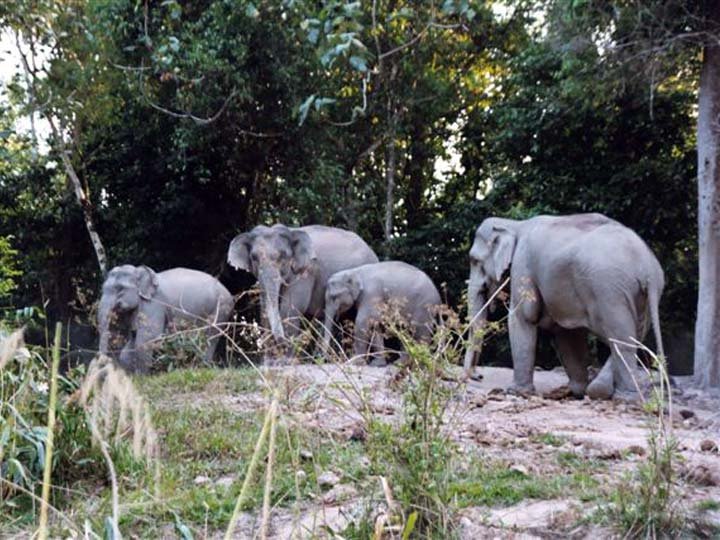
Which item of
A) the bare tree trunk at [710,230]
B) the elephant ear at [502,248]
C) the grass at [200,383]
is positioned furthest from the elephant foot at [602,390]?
the grass at [200,383]

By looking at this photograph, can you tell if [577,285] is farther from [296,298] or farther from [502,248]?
[296,298]

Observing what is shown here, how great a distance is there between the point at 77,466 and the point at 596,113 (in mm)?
10863

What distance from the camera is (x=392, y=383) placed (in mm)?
3949

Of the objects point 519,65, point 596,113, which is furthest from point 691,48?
point 519,65

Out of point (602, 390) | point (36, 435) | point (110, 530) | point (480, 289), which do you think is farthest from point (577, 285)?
point (110, 530)

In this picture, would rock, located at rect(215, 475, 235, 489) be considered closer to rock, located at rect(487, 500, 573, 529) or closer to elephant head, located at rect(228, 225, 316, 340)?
rock, located at rect(487, 500, 573, 529)

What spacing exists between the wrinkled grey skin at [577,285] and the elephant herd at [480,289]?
1 cm

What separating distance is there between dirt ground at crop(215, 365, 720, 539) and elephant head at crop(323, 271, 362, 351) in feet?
10.2

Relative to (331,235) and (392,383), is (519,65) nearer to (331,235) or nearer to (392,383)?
(331,235)

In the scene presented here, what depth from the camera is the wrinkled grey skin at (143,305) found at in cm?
1129

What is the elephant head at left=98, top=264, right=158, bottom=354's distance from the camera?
11.4 meters

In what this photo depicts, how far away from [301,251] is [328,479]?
25.8 feet

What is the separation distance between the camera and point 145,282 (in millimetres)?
11664

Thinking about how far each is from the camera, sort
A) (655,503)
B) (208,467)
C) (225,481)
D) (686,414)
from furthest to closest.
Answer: (686,414) → (208,467) → (225,481) → (655,503)
